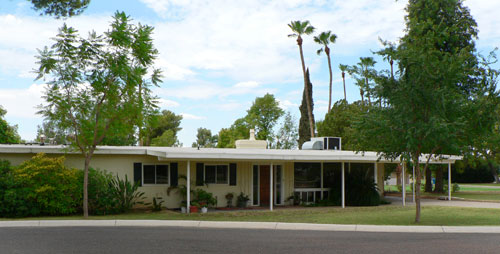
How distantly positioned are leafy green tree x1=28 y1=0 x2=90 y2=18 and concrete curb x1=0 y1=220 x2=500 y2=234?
19.5 ft

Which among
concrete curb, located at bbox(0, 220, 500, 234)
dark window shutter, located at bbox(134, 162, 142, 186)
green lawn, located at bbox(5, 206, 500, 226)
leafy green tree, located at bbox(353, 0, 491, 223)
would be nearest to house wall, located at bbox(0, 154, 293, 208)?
dark window shutter, located at bbox(134, 162, 142, 186)

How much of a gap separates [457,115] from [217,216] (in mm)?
8327

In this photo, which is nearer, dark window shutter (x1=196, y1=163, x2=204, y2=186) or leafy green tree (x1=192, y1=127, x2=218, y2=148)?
dark window shutter (x1=196, y1=163, x2=204, y2=186)

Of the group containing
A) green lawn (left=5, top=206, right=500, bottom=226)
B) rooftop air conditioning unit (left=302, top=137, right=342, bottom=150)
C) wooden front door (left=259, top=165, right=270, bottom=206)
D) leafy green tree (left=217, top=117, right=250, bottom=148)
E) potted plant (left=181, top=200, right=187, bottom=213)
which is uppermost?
leafy green tree (left=217, top=117, right=250, bottom=148)

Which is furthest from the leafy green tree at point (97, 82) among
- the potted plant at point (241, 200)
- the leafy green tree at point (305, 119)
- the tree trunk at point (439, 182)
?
the leafy green tree at point (305, 119)

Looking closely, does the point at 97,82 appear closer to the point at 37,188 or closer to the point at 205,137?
the point at 37,188

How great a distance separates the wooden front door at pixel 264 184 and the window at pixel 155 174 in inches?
169

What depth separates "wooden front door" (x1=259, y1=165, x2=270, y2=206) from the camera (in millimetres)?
21219

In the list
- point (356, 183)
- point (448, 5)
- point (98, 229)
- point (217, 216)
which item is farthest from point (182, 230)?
point (448, 5)

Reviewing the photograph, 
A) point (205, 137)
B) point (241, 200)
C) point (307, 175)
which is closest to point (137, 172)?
point (241, 200)

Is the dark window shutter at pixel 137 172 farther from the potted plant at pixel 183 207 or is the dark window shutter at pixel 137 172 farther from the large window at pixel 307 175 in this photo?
the large window at pixel 307 175

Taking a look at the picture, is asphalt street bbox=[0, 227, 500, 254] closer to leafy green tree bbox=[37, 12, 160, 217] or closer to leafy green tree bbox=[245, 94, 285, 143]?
leafy green tree bbox=[37, 12, 160, 217]

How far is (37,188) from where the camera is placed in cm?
1577

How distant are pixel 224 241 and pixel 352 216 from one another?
280 inches
